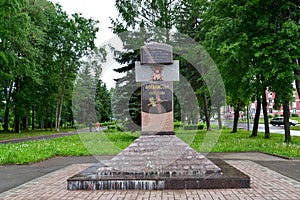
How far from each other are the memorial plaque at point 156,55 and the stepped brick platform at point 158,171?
2114 millimetres

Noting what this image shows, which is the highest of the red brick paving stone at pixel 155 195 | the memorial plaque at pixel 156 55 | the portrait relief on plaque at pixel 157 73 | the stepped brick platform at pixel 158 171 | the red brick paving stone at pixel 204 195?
the memorial plaque at pixel 156 55

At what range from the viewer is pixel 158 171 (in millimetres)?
7586

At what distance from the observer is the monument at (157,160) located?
697 cm

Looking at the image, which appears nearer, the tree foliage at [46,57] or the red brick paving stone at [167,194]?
the red brick paving stone at [167,194]

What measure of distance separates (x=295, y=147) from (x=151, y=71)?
8.54m

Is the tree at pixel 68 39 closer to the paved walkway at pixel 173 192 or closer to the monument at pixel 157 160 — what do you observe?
the monument at pixel 157 160

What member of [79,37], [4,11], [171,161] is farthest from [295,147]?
[79,37]

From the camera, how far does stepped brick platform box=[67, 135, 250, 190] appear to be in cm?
696

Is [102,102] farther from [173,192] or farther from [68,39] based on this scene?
[173,192]

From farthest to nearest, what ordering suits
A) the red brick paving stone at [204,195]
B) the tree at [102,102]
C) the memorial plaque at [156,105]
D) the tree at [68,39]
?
the tree at [68,39], the tree at [102,102], the memorial plaque at [156,105], the red brick paving stone at [204,195]

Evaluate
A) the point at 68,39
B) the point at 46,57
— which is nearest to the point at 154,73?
the point at 68,39

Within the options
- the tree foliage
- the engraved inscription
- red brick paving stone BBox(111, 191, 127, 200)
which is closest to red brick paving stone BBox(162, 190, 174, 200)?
red brick paving stone BBox(111, 191, 127, 200)

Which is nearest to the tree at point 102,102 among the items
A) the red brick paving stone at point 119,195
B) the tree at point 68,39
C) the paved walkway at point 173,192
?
the tree at point 68,39

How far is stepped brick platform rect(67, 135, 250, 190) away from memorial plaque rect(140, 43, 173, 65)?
83.2 inches
